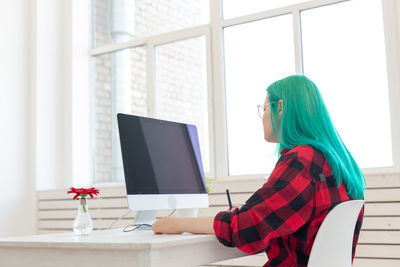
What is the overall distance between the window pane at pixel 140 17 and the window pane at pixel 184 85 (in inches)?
7.2

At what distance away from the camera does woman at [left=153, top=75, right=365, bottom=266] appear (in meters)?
1.49

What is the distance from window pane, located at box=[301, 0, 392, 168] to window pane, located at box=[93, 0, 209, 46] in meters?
1.01

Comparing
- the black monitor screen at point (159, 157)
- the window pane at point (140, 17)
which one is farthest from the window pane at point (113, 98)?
the black monitor screen at point (159, 157)

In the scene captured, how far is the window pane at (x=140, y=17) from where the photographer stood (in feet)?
13.7

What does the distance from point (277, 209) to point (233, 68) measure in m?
2.49

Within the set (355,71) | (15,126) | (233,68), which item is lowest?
(15,126)

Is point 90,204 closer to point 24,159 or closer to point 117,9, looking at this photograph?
point 24,159

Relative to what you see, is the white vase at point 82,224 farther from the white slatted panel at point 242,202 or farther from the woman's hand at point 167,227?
the white slatted panel at point 242,202

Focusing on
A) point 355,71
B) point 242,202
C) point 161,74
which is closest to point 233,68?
point 161,74

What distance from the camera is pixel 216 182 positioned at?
350 centimetres

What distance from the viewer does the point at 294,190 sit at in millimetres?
1492

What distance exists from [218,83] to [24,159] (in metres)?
1.78

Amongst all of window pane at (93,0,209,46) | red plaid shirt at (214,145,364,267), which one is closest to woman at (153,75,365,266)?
red plaid shirt at (214,145,364,267)

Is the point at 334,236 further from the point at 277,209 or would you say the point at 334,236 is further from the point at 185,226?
the point at 185,226
